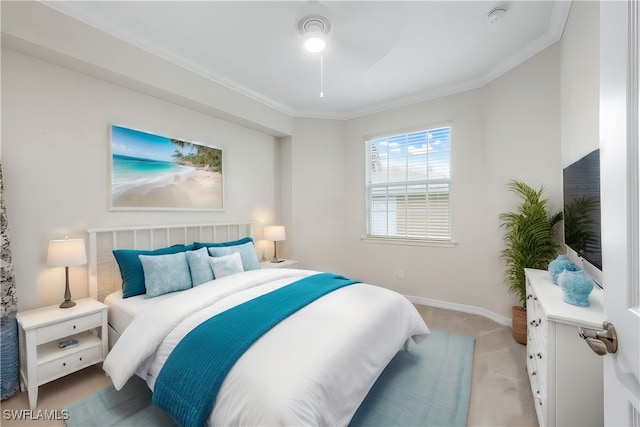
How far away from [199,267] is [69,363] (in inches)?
42.1

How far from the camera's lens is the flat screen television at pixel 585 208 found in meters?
1.42

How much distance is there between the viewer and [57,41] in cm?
204

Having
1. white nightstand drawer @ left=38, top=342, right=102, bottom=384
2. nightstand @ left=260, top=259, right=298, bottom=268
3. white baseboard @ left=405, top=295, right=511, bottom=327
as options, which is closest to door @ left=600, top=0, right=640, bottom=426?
white baseboard @ left=405, top=295, right=511, bottom=327

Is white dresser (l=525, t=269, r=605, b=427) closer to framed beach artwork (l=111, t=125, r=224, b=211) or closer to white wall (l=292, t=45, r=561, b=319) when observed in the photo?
white wall (l=292, t=45, r=561, b=319)

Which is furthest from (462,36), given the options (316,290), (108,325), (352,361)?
(108,325)

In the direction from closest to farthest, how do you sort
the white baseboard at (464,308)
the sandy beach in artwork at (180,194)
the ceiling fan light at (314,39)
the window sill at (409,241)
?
1. the ceiling fan light at (314,39)
2. the sandy beach in artwork at (180,194)
3. the white baseboard at (464,308)
4. the window sill at (409,241)

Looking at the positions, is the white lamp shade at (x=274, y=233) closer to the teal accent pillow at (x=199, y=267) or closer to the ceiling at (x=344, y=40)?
the teal accent pillow at (x=199, y=267)

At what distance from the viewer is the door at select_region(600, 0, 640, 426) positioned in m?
0.61

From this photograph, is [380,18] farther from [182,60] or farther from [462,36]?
[182,60]

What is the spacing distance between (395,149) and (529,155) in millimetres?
1631

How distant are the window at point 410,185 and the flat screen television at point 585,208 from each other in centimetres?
167

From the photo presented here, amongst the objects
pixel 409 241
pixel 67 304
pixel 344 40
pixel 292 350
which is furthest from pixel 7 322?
pixel 409 241

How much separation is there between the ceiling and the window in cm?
70

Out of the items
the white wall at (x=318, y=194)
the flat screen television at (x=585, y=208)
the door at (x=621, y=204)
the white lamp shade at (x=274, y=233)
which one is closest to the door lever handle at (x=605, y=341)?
the door at (x=621, y=204)
